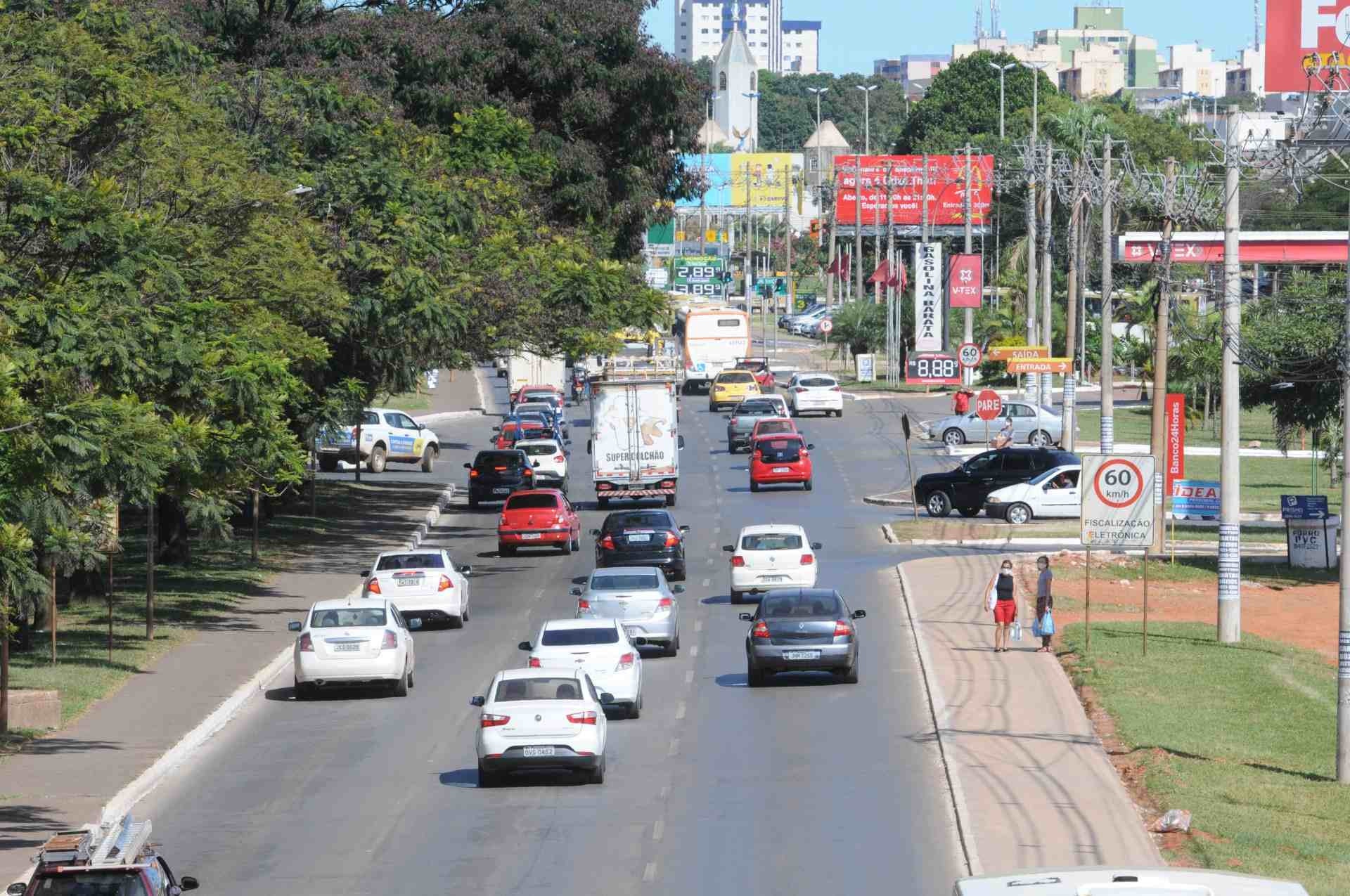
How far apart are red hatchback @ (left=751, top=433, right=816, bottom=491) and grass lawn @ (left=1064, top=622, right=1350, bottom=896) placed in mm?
21069

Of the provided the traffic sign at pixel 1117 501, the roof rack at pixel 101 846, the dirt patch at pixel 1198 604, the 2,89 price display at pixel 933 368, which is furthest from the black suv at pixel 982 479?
the roof rack at pixel 101 846

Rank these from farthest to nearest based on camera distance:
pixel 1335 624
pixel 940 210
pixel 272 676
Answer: pixel 940 210 → pixel 1335 624 → pixel 272 676

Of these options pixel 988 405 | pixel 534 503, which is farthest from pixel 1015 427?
pixel 534 503

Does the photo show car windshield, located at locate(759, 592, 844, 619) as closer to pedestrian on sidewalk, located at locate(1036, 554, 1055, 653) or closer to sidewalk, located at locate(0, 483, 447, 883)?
pedestrian on sidewalk, located at locate(1036, 554, 1055, 653)

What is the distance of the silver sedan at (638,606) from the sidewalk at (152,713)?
5337 mm

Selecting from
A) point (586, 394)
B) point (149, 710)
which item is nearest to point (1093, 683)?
point (149, 710)

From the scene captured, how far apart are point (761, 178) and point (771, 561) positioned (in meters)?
153

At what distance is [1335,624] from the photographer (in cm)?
3419

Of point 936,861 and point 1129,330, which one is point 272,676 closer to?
point 936,861

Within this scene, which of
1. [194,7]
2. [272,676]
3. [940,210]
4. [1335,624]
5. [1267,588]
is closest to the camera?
[272,676]

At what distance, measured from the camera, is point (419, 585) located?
110 ft

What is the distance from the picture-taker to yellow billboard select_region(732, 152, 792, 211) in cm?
18150

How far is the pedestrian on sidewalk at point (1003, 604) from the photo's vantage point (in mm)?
29312

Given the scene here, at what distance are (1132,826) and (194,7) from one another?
4272cm
